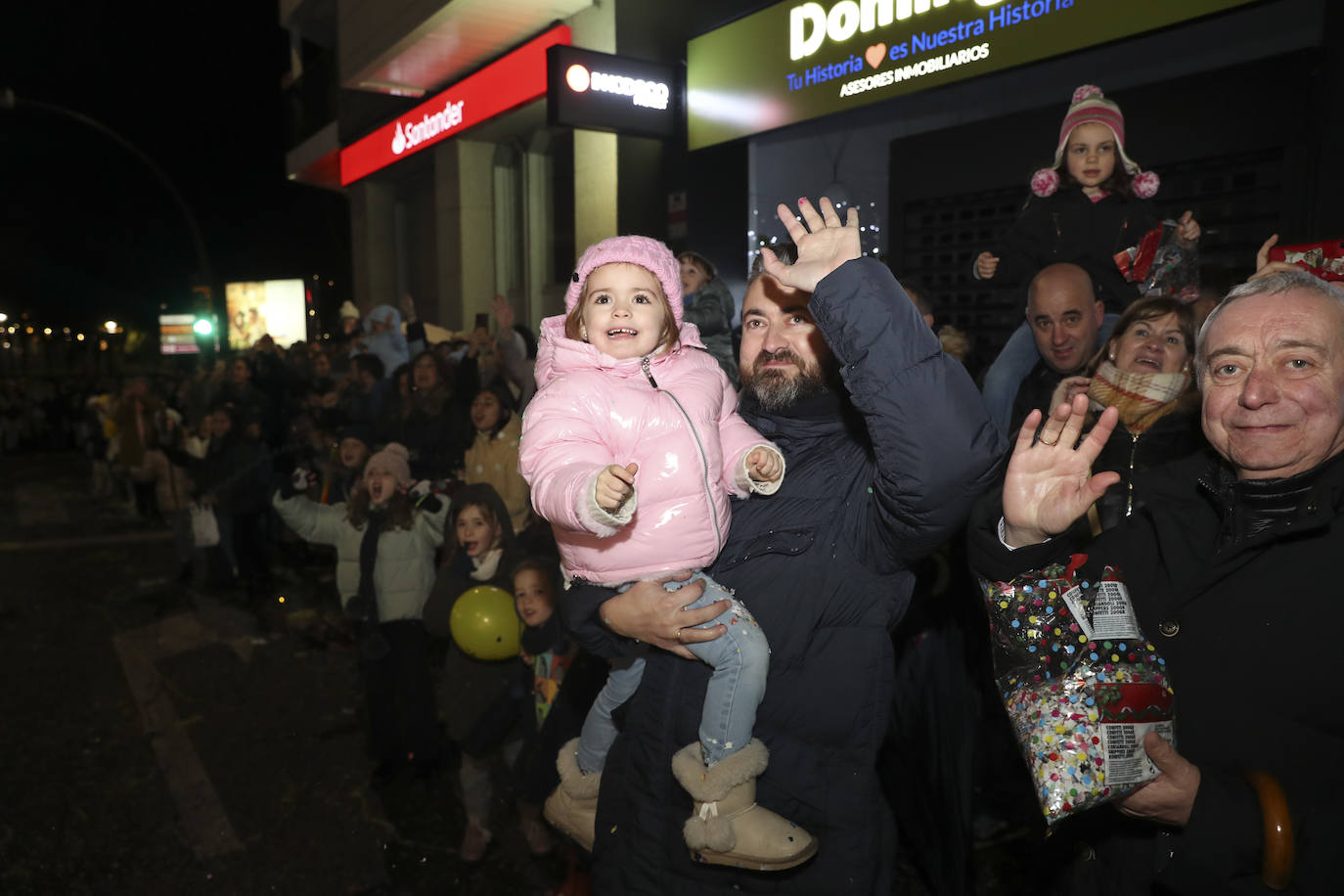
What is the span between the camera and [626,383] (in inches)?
88.8

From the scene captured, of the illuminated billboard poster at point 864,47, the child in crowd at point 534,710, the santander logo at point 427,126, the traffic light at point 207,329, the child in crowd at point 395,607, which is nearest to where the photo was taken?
the child in crowd at point 534,710

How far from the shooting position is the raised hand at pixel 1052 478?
66.9 inches

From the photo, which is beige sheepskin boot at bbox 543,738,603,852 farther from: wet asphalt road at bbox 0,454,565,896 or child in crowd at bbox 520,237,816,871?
wet asphalt road at bbox 0,454,565,896

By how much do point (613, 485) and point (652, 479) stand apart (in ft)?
0.93

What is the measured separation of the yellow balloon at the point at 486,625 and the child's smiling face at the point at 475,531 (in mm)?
342

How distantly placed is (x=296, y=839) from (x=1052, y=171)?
501 centimetres

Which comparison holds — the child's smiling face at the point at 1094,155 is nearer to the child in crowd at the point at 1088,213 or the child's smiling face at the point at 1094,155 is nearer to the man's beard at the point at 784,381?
the child in crowd at the point at 1088,213

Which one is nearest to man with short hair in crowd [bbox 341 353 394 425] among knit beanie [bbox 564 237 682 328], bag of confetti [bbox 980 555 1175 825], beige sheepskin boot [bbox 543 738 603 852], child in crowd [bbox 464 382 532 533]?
child in crowd [bbox 464 382 532 533]

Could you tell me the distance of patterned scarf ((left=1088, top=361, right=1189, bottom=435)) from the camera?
2.78 metres

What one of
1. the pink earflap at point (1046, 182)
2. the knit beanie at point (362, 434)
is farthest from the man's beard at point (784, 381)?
the knit beanie at point (362, 434)

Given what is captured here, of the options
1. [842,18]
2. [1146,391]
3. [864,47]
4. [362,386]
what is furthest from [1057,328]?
[362,386]

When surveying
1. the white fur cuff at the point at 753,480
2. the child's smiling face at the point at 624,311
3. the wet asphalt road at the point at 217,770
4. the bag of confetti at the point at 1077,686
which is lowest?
the wet asphalt road at the point at 217,770

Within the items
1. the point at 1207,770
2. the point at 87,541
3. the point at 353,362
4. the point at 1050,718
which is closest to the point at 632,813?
the point at 1050,718

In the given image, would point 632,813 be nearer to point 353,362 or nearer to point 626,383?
point 626,383
